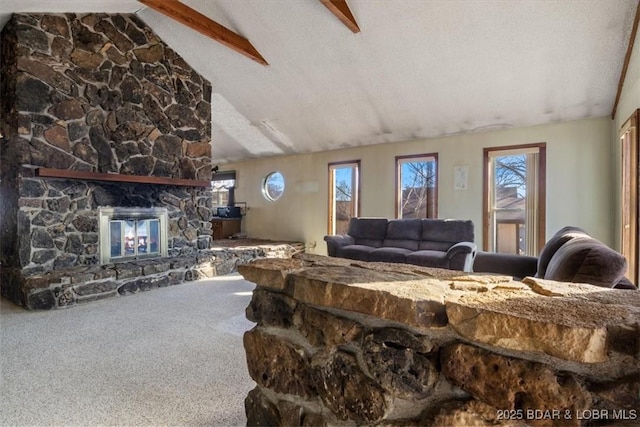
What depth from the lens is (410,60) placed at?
399 centimetres

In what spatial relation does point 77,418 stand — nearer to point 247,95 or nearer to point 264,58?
point 264,58

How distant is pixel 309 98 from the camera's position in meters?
5.20

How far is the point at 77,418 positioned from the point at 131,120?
381cm

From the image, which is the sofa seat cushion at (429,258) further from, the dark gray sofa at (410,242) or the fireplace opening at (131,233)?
the fireplace opening at (131,233)

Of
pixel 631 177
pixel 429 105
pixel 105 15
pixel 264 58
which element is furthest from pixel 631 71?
pixel 105 15

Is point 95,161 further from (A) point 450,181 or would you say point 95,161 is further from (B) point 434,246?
(A) point 450,181

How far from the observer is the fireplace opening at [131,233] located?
4.14 m

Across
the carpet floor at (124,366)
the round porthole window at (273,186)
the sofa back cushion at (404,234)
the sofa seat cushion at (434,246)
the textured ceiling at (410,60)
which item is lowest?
the carpet floor at (124,366)

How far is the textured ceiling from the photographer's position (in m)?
3.25

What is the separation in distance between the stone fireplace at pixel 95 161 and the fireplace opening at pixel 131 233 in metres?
0.01

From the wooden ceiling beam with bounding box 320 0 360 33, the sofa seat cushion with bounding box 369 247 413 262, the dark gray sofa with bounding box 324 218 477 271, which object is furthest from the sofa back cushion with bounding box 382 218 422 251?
the wooden ceiling beam with bounding box 320 0 360 33

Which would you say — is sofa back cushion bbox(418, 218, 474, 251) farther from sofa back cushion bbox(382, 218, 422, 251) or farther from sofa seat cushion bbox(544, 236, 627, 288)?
sofa seat cushion bbox(544, 236, 627, 288)

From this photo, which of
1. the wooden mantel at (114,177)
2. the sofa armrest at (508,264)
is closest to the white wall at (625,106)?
the sofa armrest at (508,264)

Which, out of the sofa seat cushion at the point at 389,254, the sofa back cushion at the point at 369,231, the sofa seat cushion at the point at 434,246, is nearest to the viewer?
the sofa seat cushion at the point at 389,254
